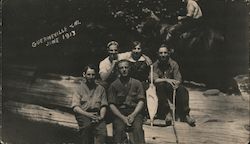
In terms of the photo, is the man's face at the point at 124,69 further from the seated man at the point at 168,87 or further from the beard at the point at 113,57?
the seated man at the point at 168,87

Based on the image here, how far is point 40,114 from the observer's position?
6.91 metres

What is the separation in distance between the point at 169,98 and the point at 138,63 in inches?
18.7

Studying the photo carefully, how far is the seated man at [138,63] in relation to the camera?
6.63m

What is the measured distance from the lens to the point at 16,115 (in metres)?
7.01

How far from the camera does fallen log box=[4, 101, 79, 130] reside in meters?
6.79

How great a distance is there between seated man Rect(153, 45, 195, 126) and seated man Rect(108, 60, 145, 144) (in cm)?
19

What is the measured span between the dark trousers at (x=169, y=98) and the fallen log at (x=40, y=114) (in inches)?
35.5

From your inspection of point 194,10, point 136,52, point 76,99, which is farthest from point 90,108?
point 194,10

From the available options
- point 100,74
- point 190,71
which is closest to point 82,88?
point 100,74

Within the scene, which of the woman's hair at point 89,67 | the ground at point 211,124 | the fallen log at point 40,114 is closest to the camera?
the ground at point 211,124

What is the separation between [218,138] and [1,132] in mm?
2319

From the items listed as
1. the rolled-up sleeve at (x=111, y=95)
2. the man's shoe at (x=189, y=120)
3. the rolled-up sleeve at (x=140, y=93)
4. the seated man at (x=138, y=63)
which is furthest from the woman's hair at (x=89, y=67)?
the man's shoe at (x=189, y=120)

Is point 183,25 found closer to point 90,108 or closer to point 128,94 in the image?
point 128,94

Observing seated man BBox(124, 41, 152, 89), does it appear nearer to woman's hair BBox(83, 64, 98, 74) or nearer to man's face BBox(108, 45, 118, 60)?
man's face BBox(108, 45, 118, 60)
